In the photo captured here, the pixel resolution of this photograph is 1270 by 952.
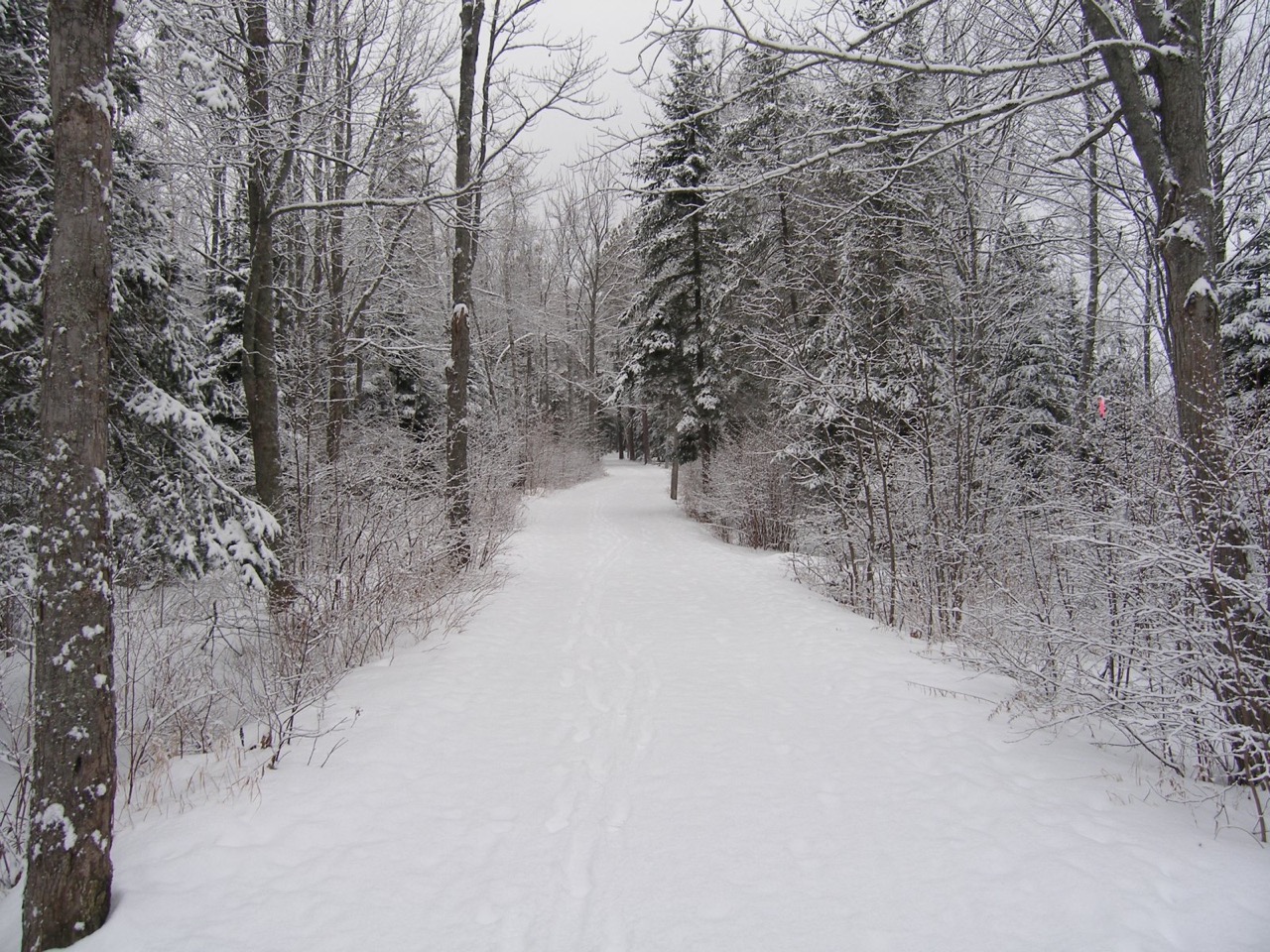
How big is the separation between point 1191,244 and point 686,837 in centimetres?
411

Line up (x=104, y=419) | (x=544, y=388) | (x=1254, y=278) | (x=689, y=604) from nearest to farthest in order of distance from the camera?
(x=104, y=419)
(x=689, y=604)
(x=1254, y=278)
(x=544, y=388)

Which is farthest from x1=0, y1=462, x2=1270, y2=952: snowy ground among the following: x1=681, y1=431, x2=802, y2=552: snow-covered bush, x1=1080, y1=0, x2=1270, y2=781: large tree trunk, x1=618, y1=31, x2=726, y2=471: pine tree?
x1=618, y1=31, x2=726, y2=471: pine tree

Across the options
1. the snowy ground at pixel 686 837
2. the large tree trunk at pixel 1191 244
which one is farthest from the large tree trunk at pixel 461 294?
the large tree trunk at pixel 1191 244

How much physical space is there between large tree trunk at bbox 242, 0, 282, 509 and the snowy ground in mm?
2999

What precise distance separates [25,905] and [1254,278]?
49.6 feet

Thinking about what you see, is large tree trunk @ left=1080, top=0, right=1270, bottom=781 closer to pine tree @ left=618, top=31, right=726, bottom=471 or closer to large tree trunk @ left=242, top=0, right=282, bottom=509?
large tree trunk @ left=242, top=0, right=282, bottom=509

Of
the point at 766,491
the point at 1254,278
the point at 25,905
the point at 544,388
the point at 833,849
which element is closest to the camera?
the point at 25,905

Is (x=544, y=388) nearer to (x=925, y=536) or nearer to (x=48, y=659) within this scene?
(x=925, y=536)

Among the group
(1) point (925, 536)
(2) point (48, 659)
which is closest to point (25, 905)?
(2) point (48, 659)

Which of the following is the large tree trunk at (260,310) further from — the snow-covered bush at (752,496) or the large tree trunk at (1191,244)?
the snow-covered bush at (752,496)

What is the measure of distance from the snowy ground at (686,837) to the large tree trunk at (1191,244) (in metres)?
1.09

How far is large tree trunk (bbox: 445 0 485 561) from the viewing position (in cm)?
861

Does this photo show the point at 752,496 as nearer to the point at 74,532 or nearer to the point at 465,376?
the point at 465,376

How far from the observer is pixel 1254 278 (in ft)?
31.7
